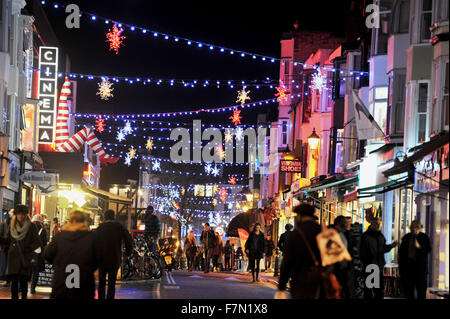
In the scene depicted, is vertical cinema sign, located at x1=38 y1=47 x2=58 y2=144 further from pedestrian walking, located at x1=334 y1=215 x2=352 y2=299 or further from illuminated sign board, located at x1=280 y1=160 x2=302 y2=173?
pedestrian walking, located at x1=334 y1=215 x2=352 y2=299

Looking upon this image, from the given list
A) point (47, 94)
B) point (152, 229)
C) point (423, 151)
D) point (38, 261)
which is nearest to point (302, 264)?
A: point (423, 151)

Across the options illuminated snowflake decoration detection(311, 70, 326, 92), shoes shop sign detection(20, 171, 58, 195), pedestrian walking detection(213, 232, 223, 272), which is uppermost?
illuminated snowflake decoration detection(311, 70, 326, 92)

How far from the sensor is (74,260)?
1253cm

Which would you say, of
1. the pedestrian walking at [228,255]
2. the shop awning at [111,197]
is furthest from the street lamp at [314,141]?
the shop awning at [111,197]

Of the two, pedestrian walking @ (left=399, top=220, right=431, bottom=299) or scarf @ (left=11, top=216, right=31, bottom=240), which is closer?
scarf @ (left=11, top=216, right=31, bottom=240)

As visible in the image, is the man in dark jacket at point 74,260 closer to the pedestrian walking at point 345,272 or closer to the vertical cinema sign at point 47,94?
the pedestrian walking at point 345,272

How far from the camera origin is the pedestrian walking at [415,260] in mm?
17859

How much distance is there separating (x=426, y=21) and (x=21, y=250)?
14248mm

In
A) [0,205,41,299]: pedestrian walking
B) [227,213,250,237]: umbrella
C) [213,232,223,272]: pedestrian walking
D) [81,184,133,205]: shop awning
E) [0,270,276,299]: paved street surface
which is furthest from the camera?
[227,213,250,237]: umbrella

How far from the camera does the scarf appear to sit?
53.4 ft

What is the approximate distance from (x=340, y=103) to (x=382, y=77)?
921 centimetres

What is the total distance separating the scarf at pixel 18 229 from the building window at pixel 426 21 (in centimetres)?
1355

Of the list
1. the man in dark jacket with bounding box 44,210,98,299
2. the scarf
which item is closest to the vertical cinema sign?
the scarf

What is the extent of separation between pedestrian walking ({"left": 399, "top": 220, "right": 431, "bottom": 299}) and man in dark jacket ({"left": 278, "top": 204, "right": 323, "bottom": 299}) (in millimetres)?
6410
